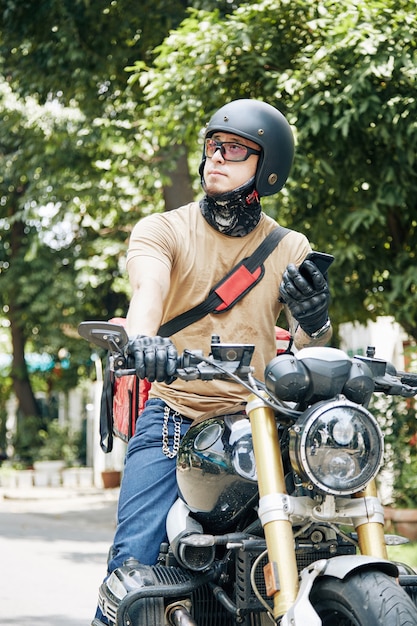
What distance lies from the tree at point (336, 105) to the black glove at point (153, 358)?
575cm

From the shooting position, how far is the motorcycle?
2.47 meters

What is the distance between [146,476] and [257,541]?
611 mm

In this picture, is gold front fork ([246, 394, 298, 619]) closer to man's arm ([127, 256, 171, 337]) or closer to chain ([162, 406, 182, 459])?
man's arm ([127, 256, 171, 337])

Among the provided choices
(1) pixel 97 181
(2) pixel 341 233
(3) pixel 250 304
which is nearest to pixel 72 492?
(1) pixel 97 181

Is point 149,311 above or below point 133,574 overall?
above

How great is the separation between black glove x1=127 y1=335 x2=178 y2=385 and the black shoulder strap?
2.69 ft

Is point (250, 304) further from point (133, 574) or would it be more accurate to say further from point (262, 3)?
point (262, 3)

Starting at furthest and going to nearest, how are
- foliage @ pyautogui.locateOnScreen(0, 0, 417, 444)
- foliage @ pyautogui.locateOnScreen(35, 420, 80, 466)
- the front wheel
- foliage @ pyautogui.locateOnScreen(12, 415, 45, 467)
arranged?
foliage @ pyautogui.locateOnScreen(12, 415, 45, 467) < foliage @ pyautogui.locateOnScreen(35, 420, 80, 466) < foliage @ pyautogui.locateOnScreen(0, 0, 417, 444) < the front wheel

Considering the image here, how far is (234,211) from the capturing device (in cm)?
352

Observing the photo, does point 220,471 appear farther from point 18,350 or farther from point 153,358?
point 18,350

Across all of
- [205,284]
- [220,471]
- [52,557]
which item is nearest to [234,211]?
[205,284]

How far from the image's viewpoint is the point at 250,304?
3.42 meters

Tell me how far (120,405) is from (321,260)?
1.53m

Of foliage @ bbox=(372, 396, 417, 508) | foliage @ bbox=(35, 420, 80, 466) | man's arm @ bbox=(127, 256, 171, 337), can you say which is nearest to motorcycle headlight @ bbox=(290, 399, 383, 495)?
man's arm @ bbox=(127, 256, 171, 337)
